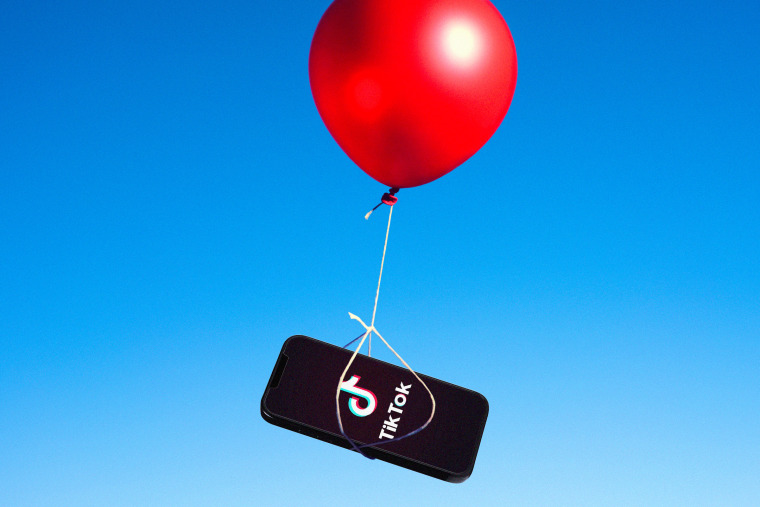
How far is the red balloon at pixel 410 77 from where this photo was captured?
1633 mm

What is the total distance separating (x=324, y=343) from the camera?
177 cm

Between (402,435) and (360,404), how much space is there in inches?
5.1

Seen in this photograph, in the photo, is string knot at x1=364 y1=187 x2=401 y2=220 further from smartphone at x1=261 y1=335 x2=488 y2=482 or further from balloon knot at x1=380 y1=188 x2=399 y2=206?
smartphone at x1=261 y1=335 x2=488 y2=482

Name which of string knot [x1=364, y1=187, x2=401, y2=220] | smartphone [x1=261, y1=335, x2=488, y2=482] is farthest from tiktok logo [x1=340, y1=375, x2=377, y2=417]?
string knot [x1=364, y1=187, x2=401, y2=220]

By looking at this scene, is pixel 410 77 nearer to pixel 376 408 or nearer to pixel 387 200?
pixel 387 200

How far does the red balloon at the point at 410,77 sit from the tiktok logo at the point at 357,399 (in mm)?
570

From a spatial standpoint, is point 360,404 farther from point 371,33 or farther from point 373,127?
point 371,33

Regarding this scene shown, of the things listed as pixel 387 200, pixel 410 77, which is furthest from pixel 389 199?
pixel 410 77

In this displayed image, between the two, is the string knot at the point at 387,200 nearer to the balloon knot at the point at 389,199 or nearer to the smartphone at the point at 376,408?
the balloon knot at the point at 389,199

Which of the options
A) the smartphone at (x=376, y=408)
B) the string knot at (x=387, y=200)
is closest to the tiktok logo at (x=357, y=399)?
the smartphone at (x=376, y=408)

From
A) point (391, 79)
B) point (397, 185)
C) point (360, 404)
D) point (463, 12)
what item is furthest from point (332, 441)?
point (463, 12)

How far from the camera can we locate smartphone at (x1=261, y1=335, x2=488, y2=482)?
1.64 metres

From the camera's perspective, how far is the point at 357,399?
1703 millimetres

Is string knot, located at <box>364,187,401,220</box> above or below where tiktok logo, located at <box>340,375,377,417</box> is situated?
above
